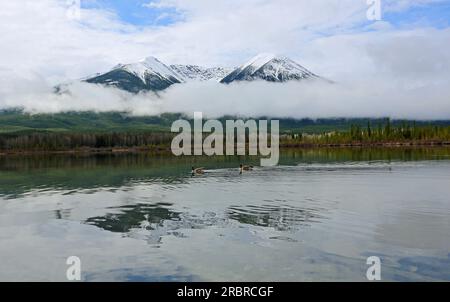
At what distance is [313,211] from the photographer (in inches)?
1471

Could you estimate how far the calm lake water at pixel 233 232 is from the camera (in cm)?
2244

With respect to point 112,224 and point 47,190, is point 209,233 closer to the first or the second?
point 112,224

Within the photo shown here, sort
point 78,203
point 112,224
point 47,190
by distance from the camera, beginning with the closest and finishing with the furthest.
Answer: point 112,224, point 78,203, point 47,190

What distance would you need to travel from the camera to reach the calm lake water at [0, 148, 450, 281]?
2244 cm

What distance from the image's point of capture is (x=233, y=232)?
30.6 m

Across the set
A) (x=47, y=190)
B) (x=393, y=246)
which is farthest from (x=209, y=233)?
(x=47, y=190)
